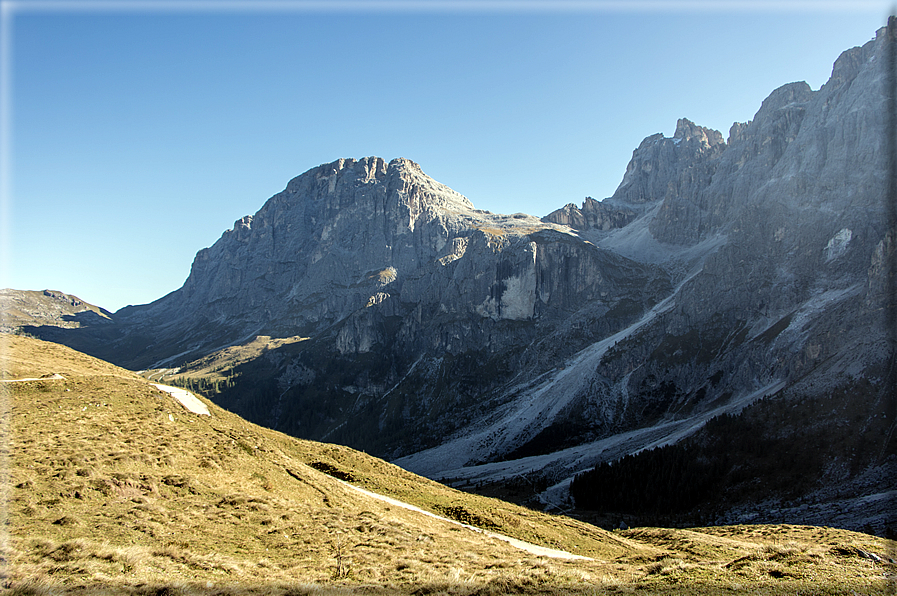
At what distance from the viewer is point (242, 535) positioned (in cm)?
2472

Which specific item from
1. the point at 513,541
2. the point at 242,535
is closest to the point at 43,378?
the point at 242,535

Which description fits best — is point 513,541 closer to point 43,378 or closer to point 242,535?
point 242,535

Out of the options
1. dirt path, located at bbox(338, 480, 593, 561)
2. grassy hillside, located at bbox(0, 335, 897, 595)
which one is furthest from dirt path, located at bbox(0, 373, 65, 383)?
dirt path, located at bbox(338, 480, 593, 561)

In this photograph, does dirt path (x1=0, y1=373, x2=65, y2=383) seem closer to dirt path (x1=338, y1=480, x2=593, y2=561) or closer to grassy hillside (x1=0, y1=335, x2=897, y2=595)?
grassy hillside (x1=0, y1=335, x2=897, y2=595)

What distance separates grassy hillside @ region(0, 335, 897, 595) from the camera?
19.2 meters

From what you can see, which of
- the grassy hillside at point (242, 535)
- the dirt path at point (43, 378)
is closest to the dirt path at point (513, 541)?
the grassy hillside at point (242, 535)

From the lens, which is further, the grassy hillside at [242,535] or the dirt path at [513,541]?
the dirt path at [513,541]

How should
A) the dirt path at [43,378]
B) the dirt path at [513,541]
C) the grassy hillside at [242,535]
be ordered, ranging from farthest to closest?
the dirt path at [43,378]
the dirt path at [513,541]
the grassy hillside at [242,535]

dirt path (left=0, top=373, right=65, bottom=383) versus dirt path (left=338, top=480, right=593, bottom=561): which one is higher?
dirt path (left=0, top=373, right=65, bottom=383)

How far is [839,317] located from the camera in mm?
125000

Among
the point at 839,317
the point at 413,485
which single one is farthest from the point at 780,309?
the point at 413,485

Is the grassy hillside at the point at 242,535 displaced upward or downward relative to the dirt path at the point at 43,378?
downward

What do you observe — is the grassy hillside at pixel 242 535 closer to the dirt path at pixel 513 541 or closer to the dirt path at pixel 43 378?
the dirt path at pixel 43 378

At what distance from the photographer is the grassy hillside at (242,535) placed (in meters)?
19.2
